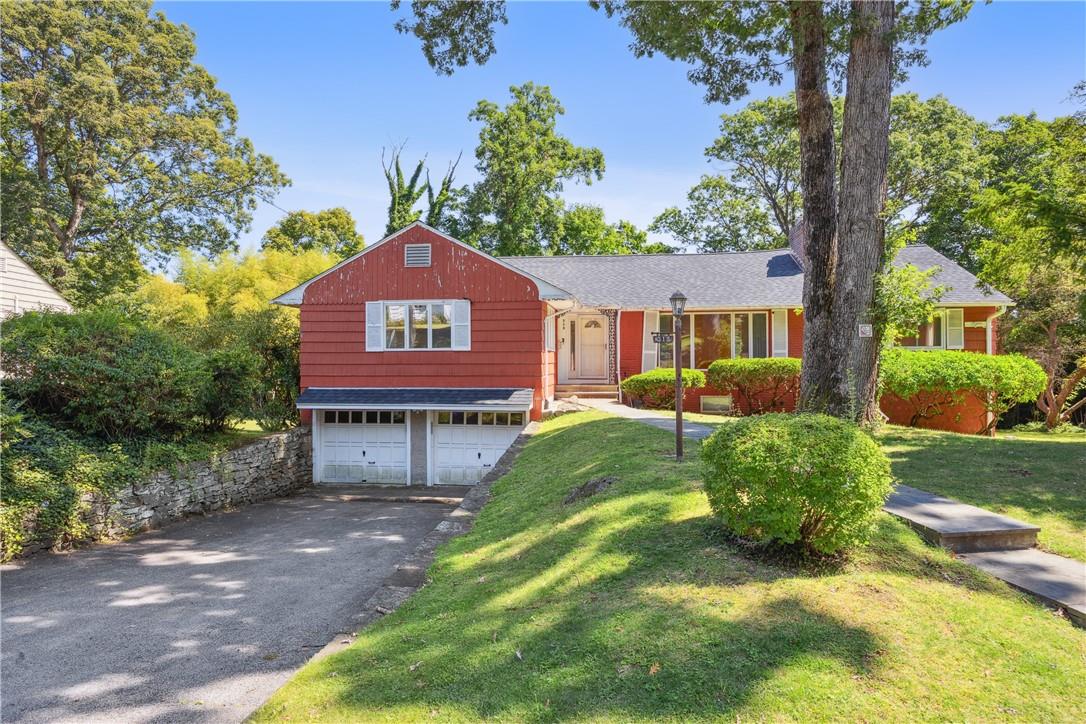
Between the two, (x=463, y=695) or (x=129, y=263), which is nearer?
(x=463, y=695)

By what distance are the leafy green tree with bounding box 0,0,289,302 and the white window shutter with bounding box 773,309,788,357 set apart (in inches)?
997

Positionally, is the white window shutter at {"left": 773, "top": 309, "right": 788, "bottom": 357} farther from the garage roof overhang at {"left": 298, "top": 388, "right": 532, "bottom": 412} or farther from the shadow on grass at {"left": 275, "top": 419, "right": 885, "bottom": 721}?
the shadow on grass at {"left": 275, "top": 419, "right": 885, "bottom": 721}

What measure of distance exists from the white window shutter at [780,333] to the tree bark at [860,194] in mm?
8885

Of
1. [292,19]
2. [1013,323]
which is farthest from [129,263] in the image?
[1013,323]

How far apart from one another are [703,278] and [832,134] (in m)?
11.0

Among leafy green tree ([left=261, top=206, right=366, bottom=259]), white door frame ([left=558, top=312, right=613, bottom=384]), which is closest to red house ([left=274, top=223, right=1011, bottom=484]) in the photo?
white door frame ([left=558, top=312, right=613, bottom=384])

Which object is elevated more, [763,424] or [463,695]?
[763,424]

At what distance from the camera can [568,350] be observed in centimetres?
1947

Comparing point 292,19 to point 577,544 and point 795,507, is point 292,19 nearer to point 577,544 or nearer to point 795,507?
point 577,544

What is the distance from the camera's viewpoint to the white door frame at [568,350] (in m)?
19.2

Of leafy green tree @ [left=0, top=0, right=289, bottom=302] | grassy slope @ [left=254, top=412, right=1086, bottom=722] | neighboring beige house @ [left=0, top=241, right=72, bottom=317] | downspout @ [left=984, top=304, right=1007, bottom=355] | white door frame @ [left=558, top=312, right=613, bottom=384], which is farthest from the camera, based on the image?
leafy green tree @ [left=0, top=0, right=289, bottom=302]

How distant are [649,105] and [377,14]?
894 cm

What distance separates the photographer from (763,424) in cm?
452

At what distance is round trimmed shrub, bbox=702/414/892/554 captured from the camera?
394cm
